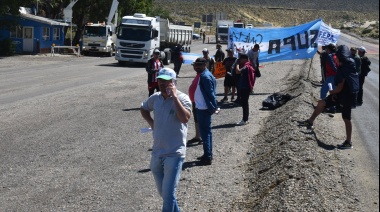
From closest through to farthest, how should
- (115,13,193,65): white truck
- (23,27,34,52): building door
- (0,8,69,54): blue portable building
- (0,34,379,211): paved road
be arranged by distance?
(0,34,379,211): paved road < (115,13,193,65): white truck < (0,8,69,54): blue portable building < (23,27,34,52): building door

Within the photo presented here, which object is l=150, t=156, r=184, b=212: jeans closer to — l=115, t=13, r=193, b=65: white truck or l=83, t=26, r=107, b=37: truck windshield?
l=115, t=13, r=193, b=65: white truck

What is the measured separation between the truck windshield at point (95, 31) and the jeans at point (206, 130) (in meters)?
38.8

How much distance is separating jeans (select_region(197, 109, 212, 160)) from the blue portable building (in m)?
39.5

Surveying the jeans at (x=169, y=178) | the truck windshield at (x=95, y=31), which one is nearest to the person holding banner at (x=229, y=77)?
the jeans at (x=169, y=178)

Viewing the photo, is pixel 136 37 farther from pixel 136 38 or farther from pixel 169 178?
pixel 169 178

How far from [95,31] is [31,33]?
559 centimetres

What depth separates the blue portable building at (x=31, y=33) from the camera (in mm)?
48531

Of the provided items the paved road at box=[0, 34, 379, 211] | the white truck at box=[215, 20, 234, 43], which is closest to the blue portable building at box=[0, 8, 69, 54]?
the paved road at box=[0, 34, 379, 211]

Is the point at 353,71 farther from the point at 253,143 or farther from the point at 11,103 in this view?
the point at 11,103

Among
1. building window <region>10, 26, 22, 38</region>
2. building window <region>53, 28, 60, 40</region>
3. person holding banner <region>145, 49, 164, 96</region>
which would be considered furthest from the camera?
building window <region>53, 28, 60, 40</region>

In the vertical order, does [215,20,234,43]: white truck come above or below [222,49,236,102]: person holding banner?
above

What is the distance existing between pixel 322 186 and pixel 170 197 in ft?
8.77

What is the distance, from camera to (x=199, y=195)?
27.9 feet

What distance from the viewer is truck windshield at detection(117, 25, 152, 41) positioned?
124 feet
